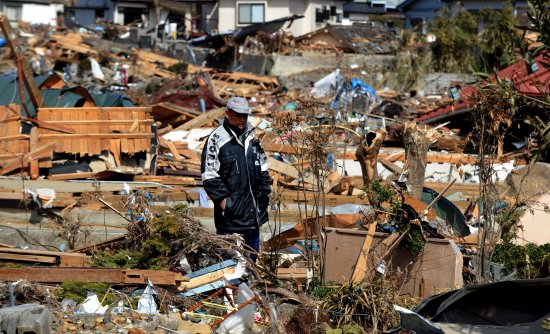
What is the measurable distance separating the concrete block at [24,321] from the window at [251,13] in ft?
124

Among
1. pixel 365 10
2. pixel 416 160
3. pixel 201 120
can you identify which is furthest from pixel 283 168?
pixel 365 10

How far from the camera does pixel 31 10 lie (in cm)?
5397

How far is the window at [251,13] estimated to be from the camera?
139ft

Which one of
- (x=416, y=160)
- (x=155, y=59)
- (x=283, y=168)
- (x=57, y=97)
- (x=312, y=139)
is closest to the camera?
(x=312, y=139)

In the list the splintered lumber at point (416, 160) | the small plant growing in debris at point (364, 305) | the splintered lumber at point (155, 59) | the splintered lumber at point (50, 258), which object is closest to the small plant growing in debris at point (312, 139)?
the small plant growing in debris at point (364, 305)

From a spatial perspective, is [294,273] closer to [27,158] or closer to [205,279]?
[205,279]

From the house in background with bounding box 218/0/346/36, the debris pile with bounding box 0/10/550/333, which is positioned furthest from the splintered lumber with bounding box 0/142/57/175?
the house in background with bounding box 218/0/346/36

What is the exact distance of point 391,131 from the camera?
16.4m

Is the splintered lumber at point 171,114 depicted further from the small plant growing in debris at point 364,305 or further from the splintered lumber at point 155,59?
the splintered lumber at point 155,59

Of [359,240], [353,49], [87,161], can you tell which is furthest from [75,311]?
[353,49]

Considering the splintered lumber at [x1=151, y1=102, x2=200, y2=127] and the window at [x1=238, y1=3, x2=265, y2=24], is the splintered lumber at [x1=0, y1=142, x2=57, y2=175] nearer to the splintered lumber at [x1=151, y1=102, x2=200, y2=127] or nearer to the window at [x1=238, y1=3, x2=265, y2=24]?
the splintered lumber at [x1=151, y1=102, x2=200, y2=127]

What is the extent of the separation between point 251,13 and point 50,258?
120ft

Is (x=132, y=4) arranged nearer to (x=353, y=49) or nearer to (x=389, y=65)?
(x=353, y=49)

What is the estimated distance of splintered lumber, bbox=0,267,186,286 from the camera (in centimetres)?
654
